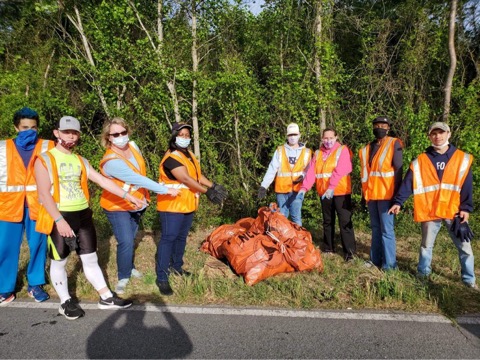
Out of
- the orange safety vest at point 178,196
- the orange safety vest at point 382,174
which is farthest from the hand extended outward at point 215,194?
the orange safety vest at point 382,174

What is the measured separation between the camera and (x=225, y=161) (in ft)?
23.8

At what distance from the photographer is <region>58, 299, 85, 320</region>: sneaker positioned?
3.29 metres

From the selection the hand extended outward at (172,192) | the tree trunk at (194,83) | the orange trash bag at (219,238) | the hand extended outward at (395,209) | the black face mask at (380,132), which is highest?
the tree trunk at (194,83)

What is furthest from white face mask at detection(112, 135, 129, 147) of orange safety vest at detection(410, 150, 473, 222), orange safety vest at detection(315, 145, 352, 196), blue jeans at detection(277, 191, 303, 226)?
orange safety vest at detection(410, 150, 473, 222)

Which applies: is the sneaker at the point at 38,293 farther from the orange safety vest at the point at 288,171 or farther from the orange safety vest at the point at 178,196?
the orange safety vest at the point at 288,171

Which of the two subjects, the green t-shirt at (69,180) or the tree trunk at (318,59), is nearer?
the green t-shirt at (69,180)

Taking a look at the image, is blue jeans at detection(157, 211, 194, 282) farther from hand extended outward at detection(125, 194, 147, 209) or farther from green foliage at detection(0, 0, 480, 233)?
green foliage at detection(0, 0, 480, 233)

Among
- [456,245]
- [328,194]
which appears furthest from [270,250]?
[456,245]

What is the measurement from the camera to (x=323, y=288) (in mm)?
3814

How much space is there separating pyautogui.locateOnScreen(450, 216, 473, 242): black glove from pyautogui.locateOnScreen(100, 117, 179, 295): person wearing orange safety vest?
300 centimetres

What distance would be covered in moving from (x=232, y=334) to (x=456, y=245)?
8.85 feet

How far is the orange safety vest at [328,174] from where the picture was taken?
4758mm

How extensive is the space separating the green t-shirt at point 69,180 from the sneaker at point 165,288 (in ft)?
3.93

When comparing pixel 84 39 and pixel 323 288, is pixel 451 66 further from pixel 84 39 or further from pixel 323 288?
pixel 84 39
